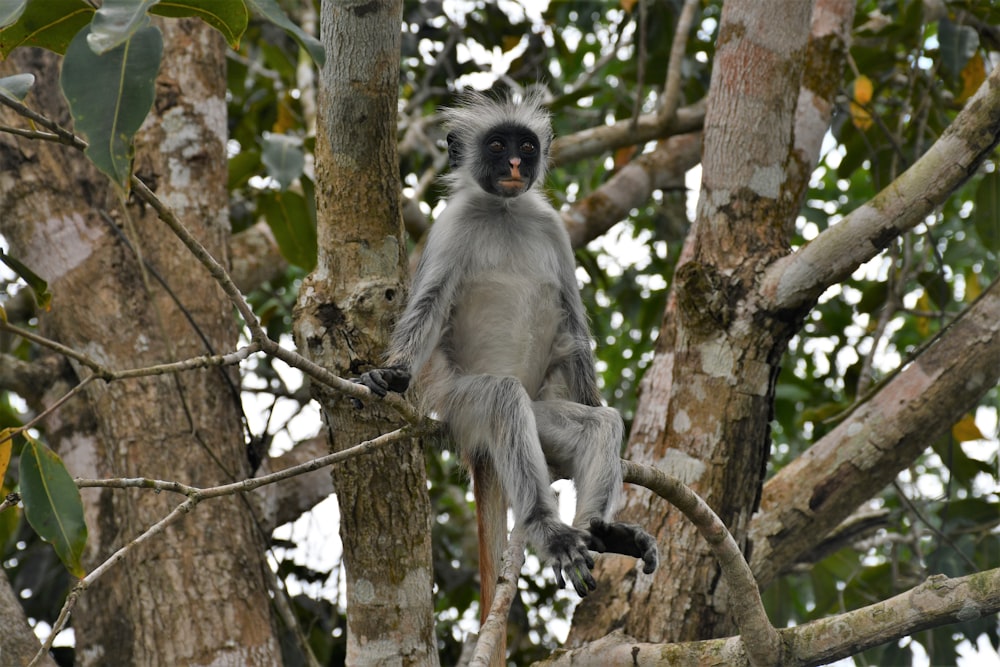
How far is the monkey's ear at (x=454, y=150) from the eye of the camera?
13.8 ft

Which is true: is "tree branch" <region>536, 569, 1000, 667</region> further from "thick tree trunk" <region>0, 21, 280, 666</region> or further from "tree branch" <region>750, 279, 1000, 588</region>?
"thick tree trunk" <region>0, 21, 280, 666</region>

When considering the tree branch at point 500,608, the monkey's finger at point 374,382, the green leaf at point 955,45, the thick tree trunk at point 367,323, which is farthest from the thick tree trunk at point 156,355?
the green leaf at point 955,45

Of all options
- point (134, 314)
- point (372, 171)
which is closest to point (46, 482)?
point (372, 171)

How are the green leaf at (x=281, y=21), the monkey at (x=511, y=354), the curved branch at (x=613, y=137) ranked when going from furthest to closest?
the curved branch at (x=613, y=137), the monkey at (x=511, y=354), the green leaf at (x=281, y=21)

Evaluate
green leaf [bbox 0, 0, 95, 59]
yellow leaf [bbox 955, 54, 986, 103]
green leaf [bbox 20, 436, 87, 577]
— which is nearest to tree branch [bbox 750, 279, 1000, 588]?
yellow leaf [bbox 955, 54, 986, 103]

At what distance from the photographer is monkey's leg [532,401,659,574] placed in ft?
9.67

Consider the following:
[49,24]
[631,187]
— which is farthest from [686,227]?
[49,24]

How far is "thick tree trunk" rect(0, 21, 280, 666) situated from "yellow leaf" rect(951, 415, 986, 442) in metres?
3.11

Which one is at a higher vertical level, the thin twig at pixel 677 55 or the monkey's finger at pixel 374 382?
the thin twig at pixel 677 55

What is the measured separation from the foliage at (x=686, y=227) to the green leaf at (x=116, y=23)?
84.3 inches

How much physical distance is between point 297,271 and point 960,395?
399cm

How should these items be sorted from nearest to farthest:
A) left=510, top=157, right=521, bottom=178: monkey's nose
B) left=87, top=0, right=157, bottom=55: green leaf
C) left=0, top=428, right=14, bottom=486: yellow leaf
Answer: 1. left=87, top=0, right=157, bottom=55: green leaf
2. left=0, top=428, right=14, bottom=486: yellow leaf
3. left=510, top=157, right=521, bottom=178: monkey's nose

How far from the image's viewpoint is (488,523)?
3.58 metres

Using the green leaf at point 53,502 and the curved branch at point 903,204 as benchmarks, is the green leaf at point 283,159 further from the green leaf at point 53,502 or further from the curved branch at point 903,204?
the curved branch at point 903,204
